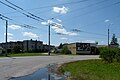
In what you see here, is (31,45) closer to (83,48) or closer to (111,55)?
(83,48)

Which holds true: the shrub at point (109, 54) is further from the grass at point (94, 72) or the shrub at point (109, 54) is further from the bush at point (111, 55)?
the grass at point (94, 72)

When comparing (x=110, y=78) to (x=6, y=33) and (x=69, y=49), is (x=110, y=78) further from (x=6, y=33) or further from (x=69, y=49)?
(x=69, y=49)

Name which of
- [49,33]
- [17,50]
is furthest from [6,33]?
[17,50]

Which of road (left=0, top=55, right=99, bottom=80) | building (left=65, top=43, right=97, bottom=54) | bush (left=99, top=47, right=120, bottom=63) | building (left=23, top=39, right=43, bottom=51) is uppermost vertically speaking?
building (left=23, top=39, right=43, bottom=51)

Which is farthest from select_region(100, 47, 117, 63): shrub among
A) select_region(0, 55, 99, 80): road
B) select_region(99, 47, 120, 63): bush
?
select_region(0, 55, 99, 80): road

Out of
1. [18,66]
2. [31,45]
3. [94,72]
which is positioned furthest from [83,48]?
[31,45]

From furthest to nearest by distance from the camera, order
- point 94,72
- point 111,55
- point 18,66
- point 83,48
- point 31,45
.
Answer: point 31,45 < point 83,48 < point 111,55 < point 18,66 < point 94,72

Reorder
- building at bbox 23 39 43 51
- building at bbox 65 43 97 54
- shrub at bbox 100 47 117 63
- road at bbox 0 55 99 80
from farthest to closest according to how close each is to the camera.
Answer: building at bbox 23 39 43 51 → building at bbox 65 43 97 54 → shrub at bbox 100 47 117 63 → road at bbox 0 55 99 80

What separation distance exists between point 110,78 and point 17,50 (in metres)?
94.5

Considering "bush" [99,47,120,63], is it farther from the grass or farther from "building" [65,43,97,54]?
"building" [65,43,97,54]

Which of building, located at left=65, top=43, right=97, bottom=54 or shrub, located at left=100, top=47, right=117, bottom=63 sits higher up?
building, located at left=65, top=43, right=97, bottom=54

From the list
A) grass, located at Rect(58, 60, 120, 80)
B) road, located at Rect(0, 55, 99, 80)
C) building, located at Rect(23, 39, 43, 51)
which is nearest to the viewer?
grass, located at Rect(58, 60, 120, 80)

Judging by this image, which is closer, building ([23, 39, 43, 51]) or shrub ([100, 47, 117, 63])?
shrub ([100, 47, 117, 63])

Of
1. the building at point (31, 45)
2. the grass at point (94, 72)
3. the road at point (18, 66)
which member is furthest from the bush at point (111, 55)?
the building at point (31, 45)
